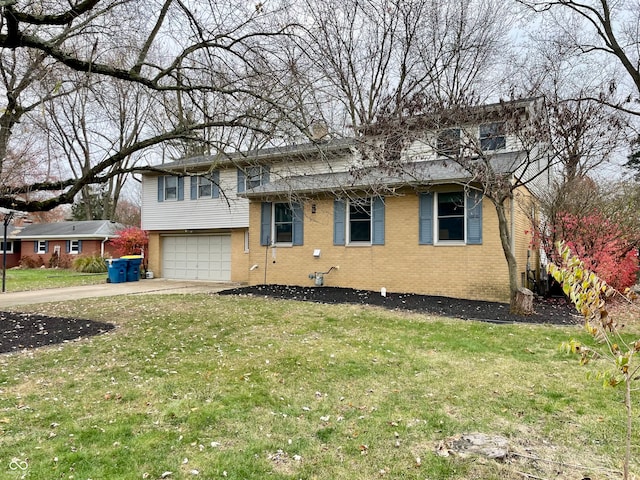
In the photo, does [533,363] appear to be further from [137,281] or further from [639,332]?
[137,281]

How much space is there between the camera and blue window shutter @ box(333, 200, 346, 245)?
1334 cm

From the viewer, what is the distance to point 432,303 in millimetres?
10633

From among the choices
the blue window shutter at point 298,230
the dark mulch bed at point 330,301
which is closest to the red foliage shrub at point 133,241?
the dark mulch bed at point 330,301

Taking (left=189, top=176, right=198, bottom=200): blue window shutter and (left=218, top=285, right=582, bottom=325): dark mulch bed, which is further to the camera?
(left=189, top=176, right=198, bottom=200): blue window shutter

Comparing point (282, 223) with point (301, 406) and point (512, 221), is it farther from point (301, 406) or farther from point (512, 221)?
point (301, 406)

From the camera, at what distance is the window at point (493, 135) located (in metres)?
9.73

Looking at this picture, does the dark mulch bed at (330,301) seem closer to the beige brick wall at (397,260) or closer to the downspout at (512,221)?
the beige brick wall at (397,260)

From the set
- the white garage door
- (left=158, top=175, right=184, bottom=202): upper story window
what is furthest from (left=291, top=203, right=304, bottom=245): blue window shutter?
(left=158, top=175, right=184, bottom=202): upper story window

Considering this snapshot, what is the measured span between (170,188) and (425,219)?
12.1m

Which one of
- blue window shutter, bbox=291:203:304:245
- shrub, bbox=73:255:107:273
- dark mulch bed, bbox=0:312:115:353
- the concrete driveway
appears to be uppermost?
blue window shutter, bbox=291:203:304:245

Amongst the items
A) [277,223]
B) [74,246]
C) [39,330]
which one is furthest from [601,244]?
[74,246]

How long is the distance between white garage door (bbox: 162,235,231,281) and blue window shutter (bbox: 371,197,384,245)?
294 inches

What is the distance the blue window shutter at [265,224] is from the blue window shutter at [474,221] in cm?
655

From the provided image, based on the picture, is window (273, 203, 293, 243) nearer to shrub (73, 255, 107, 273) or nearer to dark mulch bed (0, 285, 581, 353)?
dark mulch bed (0, 285, 581, 353)
